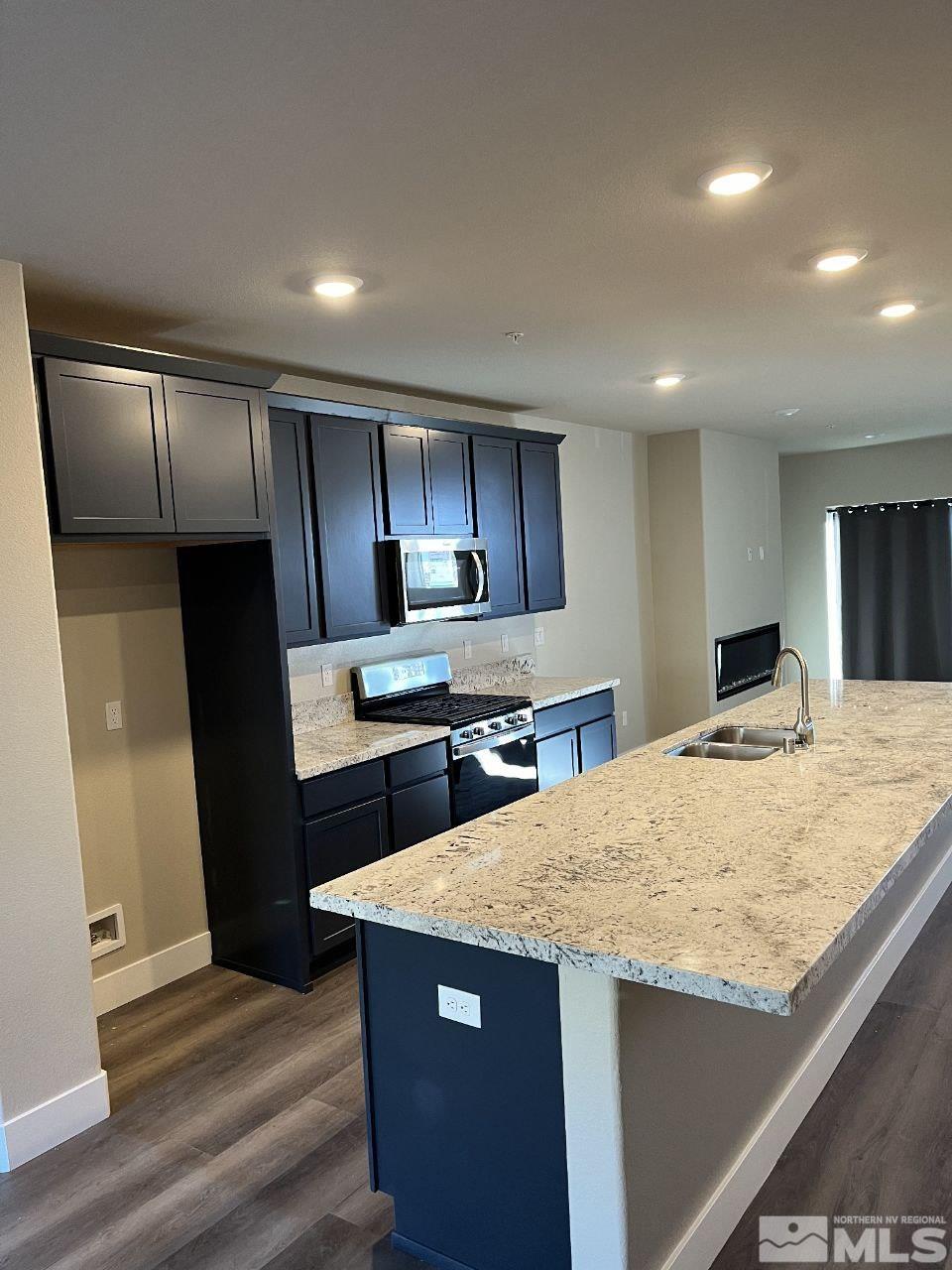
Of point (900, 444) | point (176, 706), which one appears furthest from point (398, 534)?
point (900, 444)

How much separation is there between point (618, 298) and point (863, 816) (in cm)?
188

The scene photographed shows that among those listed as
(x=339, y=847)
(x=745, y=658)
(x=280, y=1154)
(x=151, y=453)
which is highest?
(x=151, y=453)

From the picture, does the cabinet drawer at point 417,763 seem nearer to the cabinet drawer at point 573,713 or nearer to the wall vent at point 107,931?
the cabinet drawer at point 573,713

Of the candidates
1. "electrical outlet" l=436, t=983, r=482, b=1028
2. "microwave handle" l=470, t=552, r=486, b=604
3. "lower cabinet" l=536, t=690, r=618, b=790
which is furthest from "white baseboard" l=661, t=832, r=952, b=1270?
"microwave handle" l=470, t=552, r=486, b=604

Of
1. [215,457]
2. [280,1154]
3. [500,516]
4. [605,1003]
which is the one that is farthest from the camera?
[500,516]

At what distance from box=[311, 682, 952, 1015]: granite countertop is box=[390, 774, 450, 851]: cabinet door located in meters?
1.18

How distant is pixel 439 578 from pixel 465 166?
8.42 ft

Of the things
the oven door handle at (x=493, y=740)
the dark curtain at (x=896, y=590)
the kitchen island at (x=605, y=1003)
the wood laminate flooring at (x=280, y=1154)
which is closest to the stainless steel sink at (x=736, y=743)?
the kitchen island at (x=605, y=1003)

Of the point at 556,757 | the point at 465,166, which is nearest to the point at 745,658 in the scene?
the point at 556,757

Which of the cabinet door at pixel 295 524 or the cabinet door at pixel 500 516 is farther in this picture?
the cabinet door at pixel 500 516

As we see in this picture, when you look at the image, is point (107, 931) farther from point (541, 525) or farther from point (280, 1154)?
point (541, 525)

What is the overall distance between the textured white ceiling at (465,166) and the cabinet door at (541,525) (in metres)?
1.46

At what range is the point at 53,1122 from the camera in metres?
2.63

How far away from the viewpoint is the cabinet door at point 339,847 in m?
3.53
